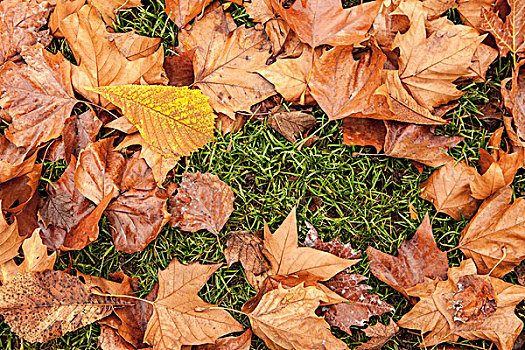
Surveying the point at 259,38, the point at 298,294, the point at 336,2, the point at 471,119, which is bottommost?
the point at 298,294

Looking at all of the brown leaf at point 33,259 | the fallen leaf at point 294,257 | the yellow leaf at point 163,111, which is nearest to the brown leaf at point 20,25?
the yellow leaf at point 163,111

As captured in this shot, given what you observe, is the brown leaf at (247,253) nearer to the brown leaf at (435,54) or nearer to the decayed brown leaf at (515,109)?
the brown leaf at (435,54)

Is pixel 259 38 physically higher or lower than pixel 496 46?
higher

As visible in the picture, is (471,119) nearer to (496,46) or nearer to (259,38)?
(496,46)

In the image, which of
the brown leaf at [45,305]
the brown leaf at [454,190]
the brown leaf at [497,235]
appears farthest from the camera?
the brown leaf at [454,190]

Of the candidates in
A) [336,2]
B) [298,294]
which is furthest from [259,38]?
[298,294]

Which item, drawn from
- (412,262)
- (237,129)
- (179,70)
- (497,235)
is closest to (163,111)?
(179,70)
